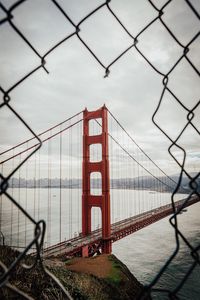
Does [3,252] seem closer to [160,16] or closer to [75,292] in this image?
[75,292]

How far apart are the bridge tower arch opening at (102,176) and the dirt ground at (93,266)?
14.1ft

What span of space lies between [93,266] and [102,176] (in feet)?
22.3

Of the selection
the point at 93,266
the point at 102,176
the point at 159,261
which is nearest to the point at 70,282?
the point at 93,266

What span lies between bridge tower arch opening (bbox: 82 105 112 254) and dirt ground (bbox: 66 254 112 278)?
4307mm

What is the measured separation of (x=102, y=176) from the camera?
48.0 ft

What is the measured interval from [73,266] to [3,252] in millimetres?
3399

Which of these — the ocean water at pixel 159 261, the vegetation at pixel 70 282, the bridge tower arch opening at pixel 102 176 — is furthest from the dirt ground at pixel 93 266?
the ocean water at pixel 159 261

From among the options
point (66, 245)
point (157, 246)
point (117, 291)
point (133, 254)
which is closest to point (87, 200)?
point (66, 245)

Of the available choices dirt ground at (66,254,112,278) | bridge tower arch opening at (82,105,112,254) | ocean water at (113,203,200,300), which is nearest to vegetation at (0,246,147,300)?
dirt ground at (66,254,112,278)

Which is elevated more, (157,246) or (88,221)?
(88,221)

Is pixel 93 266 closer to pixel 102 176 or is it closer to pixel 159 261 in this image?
pixel 102 176


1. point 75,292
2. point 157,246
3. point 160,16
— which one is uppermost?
point 160,16

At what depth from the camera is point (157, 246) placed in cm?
2956

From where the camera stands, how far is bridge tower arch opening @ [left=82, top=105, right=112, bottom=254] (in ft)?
44.5
